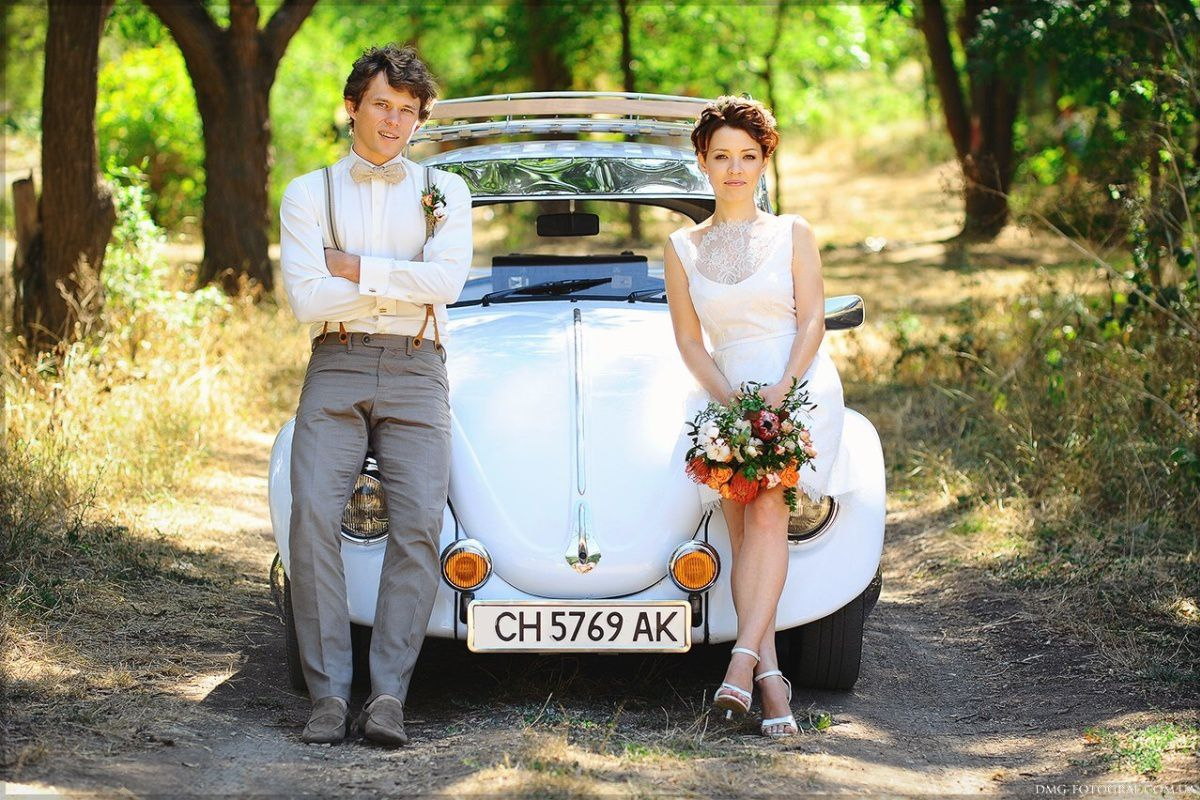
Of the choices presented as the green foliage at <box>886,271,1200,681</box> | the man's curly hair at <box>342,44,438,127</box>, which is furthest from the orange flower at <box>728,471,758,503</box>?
the green foliage at <box>886,271,1200,681</box>

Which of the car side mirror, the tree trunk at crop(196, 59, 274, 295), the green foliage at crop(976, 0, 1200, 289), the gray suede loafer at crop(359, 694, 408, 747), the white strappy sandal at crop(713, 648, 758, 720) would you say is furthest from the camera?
the tree trunk at crop(196, 59, 274, 295)

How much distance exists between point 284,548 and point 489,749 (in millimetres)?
947

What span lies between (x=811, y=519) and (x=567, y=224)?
2.06 m

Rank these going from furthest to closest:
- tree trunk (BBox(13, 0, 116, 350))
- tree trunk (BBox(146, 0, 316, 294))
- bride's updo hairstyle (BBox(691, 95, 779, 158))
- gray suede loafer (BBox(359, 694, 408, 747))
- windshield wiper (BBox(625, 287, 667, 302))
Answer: tree trunk (BBox(146, 0, 316, 294)) < tree trunk (BBox(13, 0, 116, 350)) < windshield wiper (BBox(625, 287, 667, 302)) < bride's updo hairstyle (BBox(691, 95, 779, 158)) < gray suede loafer (BBox(359, 694, 408, 747))

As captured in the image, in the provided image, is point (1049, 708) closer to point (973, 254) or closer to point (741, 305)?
point (741, 305)

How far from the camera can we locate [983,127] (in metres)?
16.5

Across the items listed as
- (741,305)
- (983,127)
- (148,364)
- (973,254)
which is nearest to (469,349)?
(741,305)

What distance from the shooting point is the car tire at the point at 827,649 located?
427 cm

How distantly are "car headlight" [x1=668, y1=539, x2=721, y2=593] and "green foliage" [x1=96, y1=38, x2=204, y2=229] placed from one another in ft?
47.8

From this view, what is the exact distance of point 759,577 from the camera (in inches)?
154

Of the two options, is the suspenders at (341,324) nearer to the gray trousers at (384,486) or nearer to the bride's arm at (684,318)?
the gray trousers at (384,486)

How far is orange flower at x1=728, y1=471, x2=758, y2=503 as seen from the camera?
12.9 ft

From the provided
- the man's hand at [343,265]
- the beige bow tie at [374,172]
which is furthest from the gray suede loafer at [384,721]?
the beige bow tie at [374,172]

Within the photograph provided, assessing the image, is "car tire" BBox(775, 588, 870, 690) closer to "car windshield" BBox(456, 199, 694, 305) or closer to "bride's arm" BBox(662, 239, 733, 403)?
"bride's arm" BBox(662, 239, 733, 403)
